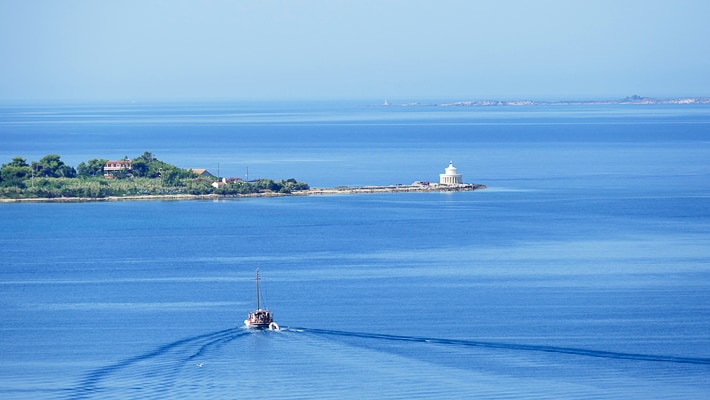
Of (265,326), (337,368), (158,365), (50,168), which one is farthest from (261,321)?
(50,168)

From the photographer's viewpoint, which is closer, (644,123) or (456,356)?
(456,356)

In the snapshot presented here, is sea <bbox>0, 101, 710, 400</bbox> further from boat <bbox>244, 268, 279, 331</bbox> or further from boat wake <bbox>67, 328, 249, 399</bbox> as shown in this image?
boat <bbox>244, 268, 279, 331</bbox>

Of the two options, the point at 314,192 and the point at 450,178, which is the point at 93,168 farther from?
the point at 450,178

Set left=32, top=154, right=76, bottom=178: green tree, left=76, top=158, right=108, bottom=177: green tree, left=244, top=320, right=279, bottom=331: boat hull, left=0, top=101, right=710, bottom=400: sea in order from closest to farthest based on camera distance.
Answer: left=0, top=101, right=710, bottom=400: sea < left=244, top=320, right=279, bottom=331: boat hull < left=32, top=154, right=76, bottom=178: green tree < left=76, top=158, right=108, bottom=177: green tree

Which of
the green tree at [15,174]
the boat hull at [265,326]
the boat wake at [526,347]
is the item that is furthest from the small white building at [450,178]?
the boat wake at [526,347]

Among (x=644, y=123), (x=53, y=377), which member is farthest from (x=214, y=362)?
(x=644, y=123)

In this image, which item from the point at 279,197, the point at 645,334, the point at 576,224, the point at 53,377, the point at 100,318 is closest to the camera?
the point at 53,377

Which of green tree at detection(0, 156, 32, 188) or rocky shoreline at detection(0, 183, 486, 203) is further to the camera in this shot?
green tree at detection(0, 156, 32, 188)

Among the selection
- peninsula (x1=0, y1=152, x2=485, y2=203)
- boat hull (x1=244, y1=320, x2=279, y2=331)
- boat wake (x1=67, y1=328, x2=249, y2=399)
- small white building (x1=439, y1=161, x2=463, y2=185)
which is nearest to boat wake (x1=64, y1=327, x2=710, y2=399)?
boat wake (x1=67, y1=328, x2=249, y2=399)

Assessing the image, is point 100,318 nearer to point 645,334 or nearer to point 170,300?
point 170,300
